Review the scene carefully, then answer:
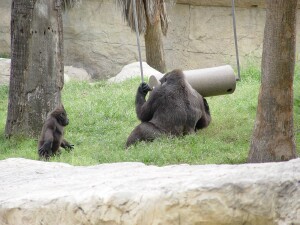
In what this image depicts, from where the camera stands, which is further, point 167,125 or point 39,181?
point 167,125

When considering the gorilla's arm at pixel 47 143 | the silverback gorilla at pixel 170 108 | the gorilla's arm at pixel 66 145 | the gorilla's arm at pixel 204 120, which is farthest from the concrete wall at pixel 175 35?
the gorilla's arm at pixel 47 143

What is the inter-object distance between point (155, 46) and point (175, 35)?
4.22 meters

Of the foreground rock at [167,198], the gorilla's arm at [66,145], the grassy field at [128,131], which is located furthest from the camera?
the gorilla's arm at [66,145]

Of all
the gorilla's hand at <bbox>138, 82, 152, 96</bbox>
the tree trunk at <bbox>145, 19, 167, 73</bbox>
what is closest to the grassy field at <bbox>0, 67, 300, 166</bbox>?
the gorilla's hand at <bbox>138, 82, 152, 96</bbox>

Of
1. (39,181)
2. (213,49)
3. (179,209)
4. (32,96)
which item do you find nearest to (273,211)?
(179,209)

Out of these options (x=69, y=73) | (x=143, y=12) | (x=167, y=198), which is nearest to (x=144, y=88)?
(x=143, y=12)

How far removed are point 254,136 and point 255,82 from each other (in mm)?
6287

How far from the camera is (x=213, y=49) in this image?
21.5m

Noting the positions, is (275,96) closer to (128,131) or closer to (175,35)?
(128,131)

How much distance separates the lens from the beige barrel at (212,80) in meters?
11.8

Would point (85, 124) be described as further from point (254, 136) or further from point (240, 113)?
point (254, 136)

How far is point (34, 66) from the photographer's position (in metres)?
11.9

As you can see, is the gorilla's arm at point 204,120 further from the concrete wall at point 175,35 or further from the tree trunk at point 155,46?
the concrete wall at point 175,35

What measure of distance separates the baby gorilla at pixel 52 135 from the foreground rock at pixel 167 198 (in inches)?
196
